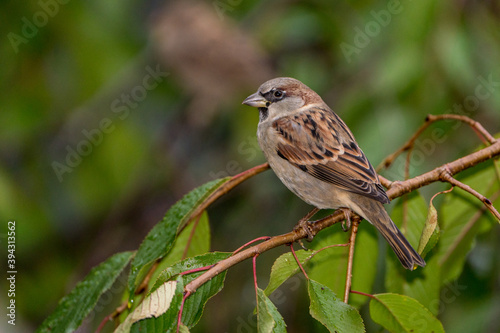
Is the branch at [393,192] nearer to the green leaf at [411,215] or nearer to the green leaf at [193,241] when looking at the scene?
the green leaf at [411,215]

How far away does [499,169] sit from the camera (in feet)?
7.62

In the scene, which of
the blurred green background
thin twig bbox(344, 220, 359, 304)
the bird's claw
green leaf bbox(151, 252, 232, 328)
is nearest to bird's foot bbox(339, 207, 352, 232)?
the bird's claw

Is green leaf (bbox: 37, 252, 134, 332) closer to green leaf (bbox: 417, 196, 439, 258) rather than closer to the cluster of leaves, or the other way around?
the cluster of leaves

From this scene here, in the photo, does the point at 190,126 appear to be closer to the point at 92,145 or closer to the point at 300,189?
the point at 92,145

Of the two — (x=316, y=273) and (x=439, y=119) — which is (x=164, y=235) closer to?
(x=316, y=273)

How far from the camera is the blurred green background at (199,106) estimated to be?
9.60 ft

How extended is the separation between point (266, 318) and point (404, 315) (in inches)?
22.9

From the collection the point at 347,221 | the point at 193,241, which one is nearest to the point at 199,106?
the point at 193,241

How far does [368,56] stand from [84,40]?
159cm

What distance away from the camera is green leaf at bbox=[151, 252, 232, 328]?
5.89 ft

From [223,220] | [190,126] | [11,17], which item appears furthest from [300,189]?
[190,126]

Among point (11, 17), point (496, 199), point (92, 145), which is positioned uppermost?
point (11, 17)

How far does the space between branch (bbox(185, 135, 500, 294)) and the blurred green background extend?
51 cm

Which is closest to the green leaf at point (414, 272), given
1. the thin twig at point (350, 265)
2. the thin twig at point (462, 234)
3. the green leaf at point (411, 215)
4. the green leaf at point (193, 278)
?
the green leaf at point (411, 215)
